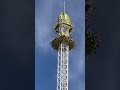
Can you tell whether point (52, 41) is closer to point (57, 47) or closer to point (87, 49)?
point (57, 47)

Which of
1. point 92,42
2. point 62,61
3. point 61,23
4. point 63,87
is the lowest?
point 63,87

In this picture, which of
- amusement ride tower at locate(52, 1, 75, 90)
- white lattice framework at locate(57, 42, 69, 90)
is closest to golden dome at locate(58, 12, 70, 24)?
amusement ride tower at locate(52, 1, 75, 90)

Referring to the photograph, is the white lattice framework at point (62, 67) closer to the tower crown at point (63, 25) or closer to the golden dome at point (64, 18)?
the tower crown at point (63, 25)

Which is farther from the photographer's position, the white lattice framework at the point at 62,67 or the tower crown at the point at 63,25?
the tower crown at the point at 63,25

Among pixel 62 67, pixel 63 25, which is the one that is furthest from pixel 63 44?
pixel 62 67

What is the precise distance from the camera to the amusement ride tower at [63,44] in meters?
67.2

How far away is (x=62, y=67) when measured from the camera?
225 ft

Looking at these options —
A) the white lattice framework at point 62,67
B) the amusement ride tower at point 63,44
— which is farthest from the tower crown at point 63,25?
the white lattice framework at point 62,67

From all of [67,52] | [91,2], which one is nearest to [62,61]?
[67,52]

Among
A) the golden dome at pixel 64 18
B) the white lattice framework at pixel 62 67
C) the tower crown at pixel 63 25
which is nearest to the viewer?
the white lattice framework at pixel 62 67

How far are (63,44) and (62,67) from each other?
6.59 m

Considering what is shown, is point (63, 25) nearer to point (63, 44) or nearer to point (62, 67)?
point (63, 44)

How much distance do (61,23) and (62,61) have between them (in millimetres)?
9725

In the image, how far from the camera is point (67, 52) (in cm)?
6912
